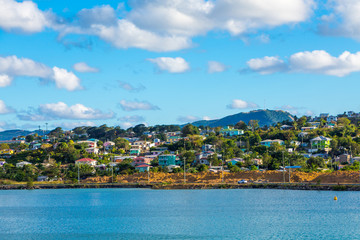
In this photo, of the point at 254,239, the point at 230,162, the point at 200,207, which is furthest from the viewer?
the point at 230,162

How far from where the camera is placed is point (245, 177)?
93.5 metres

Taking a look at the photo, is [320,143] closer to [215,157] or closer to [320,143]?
[320,143]

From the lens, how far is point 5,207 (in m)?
65.5

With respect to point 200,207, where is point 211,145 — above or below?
above

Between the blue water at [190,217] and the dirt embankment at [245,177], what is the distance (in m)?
10.7

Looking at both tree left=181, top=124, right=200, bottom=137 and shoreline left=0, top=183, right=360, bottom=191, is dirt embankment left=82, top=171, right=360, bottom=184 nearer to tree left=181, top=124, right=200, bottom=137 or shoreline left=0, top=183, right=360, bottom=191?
shoreline left=0, top=183, right=360, bottom=191

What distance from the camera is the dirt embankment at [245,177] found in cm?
8262

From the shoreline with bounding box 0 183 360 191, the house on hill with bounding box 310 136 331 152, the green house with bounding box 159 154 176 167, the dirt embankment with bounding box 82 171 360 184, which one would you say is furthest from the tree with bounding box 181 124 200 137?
the shoreline with bounding box 0 183 360 191

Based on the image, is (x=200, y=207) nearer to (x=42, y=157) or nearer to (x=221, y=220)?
(x=221, y=220)

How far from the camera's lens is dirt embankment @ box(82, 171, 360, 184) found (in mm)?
82625

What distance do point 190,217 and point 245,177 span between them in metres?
44.9

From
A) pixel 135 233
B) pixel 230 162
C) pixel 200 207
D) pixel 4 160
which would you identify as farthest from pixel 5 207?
pixel 4 160

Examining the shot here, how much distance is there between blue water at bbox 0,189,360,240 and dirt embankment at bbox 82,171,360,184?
10711 millimetres

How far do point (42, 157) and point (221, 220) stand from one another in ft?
276
